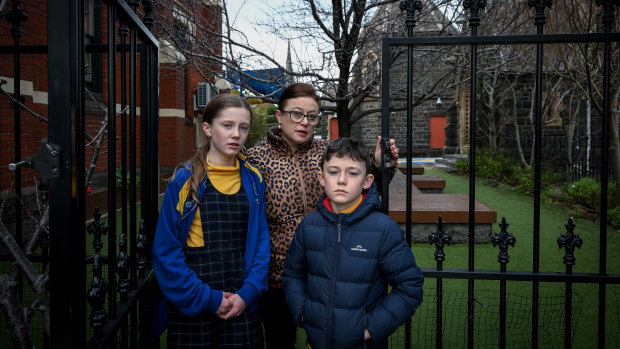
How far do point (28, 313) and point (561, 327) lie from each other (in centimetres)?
381

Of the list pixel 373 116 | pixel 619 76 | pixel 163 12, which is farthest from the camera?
pixel 373 116

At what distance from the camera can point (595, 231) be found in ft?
20.7

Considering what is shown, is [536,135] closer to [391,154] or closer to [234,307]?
[391,154]

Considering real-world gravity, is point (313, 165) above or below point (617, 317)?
above

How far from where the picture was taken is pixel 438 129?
1204 inches

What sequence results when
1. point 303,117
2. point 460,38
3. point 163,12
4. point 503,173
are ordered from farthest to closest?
point 503,173 < point 163,12 < point 303,117 < point 460,38

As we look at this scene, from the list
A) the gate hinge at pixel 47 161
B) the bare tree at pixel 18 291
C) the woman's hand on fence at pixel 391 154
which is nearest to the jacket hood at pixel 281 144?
the woman's hand on fence at pixel 391 154

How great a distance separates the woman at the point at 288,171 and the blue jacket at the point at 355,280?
33cm

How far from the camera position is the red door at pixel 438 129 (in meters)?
30.4

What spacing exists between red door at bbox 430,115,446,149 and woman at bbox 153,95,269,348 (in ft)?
98.4

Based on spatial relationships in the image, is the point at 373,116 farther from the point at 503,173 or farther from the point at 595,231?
the point at 595,231

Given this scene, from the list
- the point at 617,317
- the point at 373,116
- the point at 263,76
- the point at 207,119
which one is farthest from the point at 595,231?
the point at 373,116

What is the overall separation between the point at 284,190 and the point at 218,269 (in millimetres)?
558

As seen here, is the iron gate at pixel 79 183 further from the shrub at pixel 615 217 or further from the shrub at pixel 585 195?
the shrub at pixel 585 195
